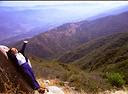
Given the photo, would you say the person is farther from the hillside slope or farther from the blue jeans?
the hillside slope

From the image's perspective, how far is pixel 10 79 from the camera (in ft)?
32.9

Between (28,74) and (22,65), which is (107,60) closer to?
(28,74)

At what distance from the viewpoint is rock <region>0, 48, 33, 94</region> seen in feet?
32.5

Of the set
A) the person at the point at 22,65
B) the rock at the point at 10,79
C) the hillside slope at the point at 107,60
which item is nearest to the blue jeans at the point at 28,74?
the person at the point at 22,65

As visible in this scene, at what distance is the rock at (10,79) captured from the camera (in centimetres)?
991

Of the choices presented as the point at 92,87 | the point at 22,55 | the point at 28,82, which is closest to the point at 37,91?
the point at 28,82

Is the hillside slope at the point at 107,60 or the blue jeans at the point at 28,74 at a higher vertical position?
the blue jeans at the point at 28,74

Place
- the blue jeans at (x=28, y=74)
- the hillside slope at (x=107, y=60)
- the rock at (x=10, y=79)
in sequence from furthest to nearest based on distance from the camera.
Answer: the hillside slope at (x=107, y=60) < the blue jeans at (x=28, y=74) < the rock at (x=10, y=79)

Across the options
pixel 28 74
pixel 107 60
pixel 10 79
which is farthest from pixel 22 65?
pixel 107 60

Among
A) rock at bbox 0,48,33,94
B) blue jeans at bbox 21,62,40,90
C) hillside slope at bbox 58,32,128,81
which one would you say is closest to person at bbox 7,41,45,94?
blue jeans at bbox 21,62,40,90

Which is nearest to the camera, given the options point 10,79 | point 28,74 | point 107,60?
point 10,79

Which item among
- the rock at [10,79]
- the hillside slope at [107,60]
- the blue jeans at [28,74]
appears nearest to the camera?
the rock at [10,79]

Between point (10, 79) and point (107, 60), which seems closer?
point (10, 79)

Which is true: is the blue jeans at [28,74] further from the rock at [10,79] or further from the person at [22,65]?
the rock at [10,79]
